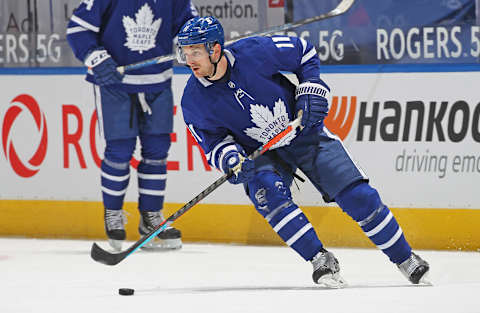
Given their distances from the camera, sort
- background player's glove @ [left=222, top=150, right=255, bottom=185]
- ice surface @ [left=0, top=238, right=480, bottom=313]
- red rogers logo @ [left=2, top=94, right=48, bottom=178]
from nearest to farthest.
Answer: ice surface @ [left=0, top=238, right=480, bottom=313] < background player's glove @ [left=222, top=150, right=255, bottom=185] < red rogers logo @ [left=2, top=94, right=48, bottom=178]

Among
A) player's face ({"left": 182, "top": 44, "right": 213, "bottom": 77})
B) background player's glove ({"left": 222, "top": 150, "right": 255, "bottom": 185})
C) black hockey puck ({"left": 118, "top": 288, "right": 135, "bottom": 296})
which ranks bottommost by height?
black hockey puck ({"left": 118, "top": 288, "right": 135, "bottom": 296})

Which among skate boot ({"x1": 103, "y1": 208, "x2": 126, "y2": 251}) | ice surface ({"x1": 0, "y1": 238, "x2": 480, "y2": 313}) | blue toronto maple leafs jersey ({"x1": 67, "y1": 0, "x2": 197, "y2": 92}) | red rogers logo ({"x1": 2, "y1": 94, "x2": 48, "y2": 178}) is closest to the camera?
ice surface ({"x1": 0, "y1": 238, "x2": 480, "y2": 313})

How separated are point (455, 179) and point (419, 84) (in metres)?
0.46

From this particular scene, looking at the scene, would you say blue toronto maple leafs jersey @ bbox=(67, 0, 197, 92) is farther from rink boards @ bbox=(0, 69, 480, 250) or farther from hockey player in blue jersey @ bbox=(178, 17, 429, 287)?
hockey player in blue jersey @ bbox=(178, 17, 429, 287)

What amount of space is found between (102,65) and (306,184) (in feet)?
3.67

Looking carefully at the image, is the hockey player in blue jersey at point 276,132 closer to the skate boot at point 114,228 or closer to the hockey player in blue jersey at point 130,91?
the hockey player in blue jersey at point 130,91

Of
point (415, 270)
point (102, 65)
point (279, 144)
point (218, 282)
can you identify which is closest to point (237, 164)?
point (279, 144)

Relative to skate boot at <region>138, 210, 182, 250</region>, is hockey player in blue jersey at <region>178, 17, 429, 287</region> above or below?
above

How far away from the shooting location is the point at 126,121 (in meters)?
4.49

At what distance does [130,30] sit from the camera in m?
4.45

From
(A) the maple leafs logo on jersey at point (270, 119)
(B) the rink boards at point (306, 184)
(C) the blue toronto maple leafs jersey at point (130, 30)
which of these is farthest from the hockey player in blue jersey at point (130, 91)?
(A) the maple leafs logo on jersey at point (270, 119)

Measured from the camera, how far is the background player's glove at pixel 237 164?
10.9ft

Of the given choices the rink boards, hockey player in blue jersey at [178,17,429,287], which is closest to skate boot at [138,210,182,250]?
the rink boards

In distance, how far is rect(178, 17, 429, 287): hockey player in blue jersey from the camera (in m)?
3.38
